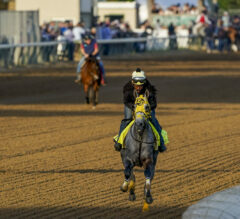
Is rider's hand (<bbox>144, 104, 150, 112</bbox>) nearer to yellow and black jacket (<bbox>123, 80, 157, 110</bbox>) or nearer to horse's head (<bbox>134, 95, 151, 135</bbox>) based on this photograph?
horse's head (<bbox>134, 95, 151, 135</bbox>)

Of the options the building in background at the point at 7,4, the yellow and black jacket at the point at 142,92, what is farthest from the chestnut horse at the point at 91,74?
the building in background at the point at 7,4

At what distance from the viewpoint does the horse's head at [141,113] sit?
9.66 meters

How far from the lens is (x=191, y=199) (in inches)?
426

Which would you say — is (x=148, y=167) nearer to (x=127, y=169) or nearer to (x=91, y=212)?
(x=127, y=169)

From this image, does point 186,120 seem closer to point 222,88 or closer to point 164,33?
point 222,88

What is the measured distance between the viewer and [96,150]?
15.5 meters

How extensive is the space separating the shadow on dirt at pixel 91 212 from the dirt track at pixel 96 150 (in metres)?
0.01

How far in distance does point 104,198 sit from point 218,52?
138 ft

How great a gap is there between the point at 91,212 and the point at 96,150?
5.45 meters

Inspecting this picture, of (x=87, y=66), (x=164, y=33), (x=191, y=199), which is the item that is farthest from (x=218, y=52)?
(x=191, y=199)

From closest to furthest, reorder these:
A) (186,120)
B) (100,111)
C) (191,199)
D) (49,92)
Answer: (191,199), (186,120), (100,111), (49,92)

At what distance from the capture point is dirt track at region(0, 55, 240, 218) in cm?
1068

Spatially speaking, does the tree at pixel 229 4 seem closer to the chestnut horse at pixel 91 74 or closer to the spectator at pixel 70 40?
the spectator at pixel 70 40

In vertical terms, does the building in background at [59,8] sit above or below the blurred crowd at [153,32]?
above
